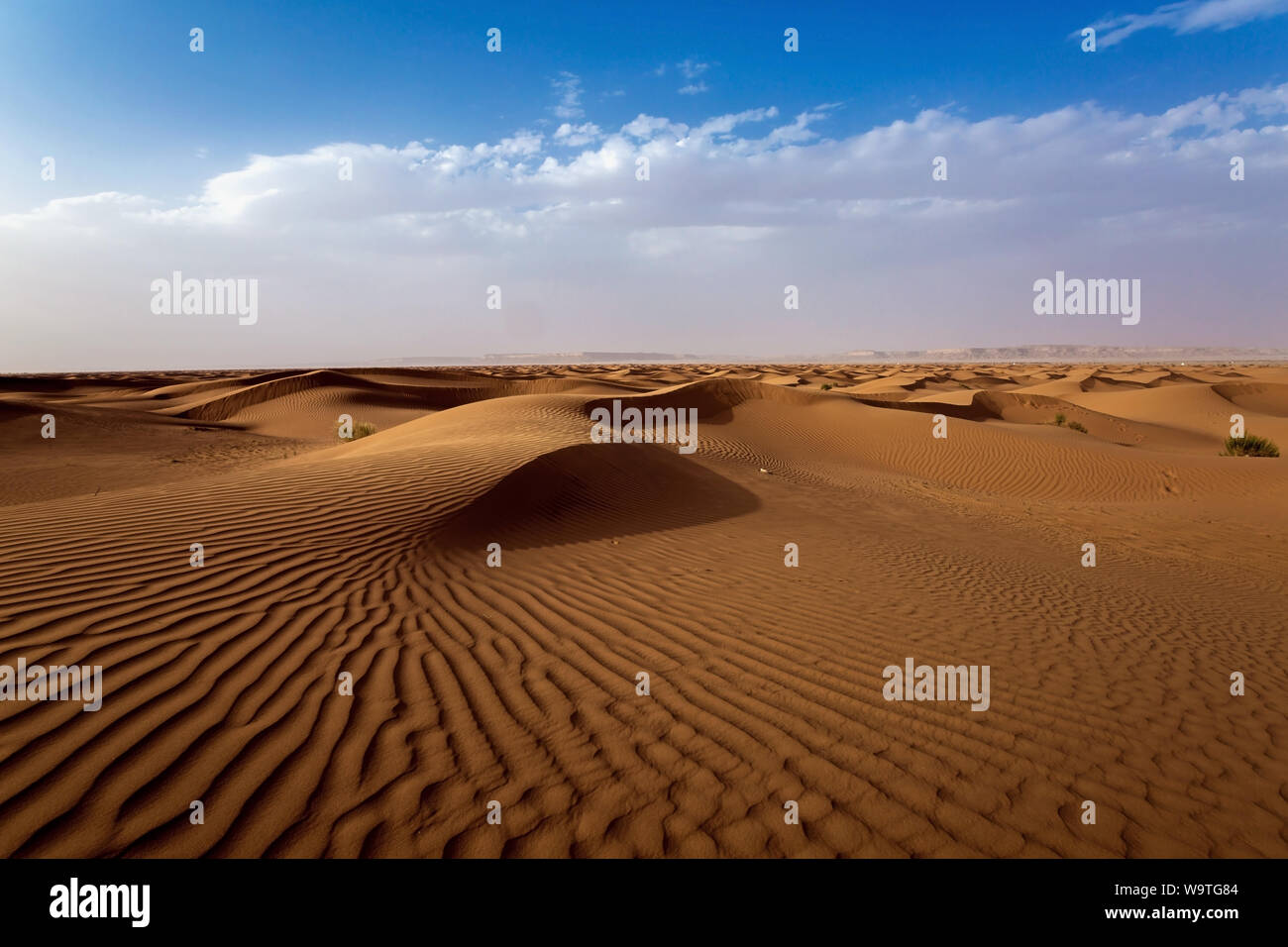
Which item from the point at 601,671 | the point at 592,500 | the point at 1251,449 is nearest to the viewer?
Answer: the point at 601,671

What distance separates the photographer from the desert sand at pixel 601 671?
2.69 meters

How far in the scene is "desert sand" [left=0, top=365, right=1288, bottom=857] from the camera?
2.69 metres

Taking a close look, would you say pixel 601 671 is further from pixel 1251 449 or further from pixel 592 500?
pixel 1251 449

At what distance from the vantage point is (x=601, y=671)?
4148mm

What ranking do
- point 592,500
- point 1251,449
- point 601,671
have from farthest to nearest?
1. point 1251,449
2. point 592,500
3. point 601,671

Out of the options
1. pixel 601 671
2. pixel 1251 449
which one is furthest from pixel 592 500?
pixel 1251 449

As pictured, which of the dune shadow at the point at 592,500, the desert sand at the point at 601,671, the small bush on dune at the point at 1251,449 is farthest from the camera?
the small bush on dune at the point at 1251,449

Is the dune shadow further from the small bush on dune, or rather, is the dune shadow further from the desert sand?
the small bush on dune

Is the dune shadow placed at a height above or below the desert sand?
above

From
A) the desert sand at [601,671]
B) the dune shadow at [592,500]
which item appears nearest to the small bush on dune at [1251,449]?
the desert sand at [601,671]

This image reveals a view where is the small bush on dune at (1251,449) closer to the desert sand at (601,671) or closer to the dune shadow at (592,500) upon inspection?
the desert sand at (601,671)

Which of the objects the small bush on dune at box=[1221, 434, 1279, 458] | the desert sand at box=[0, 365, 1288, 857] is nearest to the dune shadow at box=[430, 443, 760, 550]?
the desert sand at box=[0, 365, 1288, 857]

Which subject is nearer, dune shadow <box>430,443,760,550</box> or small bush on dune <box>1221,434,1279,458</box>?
dune shadow <box>430,443,760,550</box>
